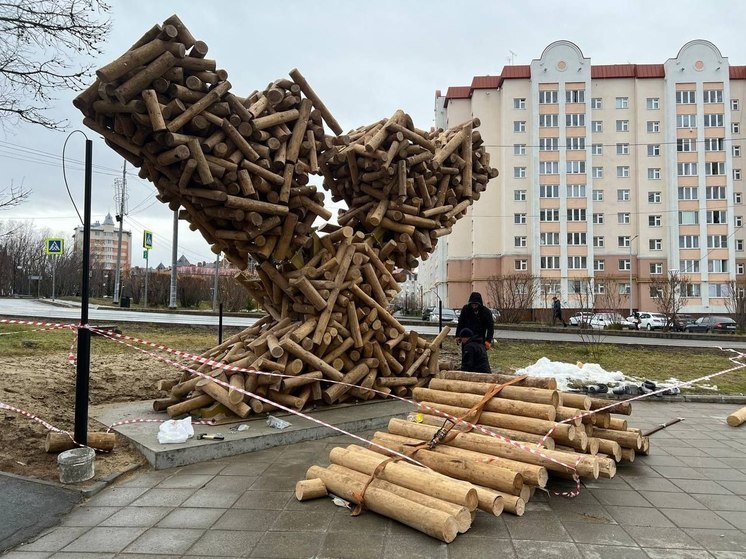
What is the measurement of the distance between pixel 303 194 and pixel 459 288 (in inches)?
2144

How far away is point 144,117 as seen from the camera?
21.3 ft

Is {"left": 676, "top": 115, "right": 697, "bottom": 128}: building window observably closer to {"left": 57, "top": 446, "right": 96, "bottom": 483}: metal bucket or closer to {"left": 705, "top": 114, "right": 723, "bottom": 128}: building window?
{"left": 705, "top": 114, "right": 723, "bottom": 128}: building window

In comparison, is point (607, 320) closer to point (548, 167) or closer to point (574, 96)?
point (548, 167)

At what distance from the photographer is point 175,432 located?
21.1ft

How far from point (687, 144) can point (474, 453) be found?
6284 centimetres

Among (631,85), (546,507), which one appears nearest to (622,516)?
(546,507)

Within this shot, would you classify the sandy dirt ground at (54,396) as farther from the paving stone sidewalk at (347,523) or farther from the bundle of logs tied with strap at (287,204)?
the bundle of logs tied with strap at (287,204)

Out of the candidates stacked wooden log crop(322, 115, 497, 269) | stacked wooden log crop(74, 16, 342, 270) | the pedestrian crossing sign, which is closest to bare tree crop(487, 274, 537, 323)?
stacked wooden log crop(322, 115, 497, 269)

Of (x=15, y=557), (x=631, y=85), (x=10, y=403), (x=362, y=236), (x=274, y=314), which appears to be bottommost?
(x=15, y=557)

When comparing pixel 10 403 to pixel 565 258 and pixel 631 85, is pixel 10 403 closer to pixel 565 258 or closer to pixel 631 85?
pixel 565 258

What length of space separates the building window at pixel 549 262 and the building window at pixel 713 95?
23982mm

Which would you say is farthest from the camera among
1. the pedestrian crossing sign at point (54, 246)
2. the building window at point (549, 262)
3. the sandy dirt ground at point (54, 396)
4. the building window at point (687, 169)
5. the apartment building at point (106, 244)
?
the apartment building at point (106, 244)

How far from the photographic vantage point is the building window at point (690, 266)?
178 ft

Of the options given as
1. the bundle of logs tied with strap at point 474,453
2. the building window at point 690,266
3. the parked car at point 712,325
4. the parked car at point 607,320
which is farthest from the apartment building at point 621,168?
the bundle of logs tied with strap at point 474,453
